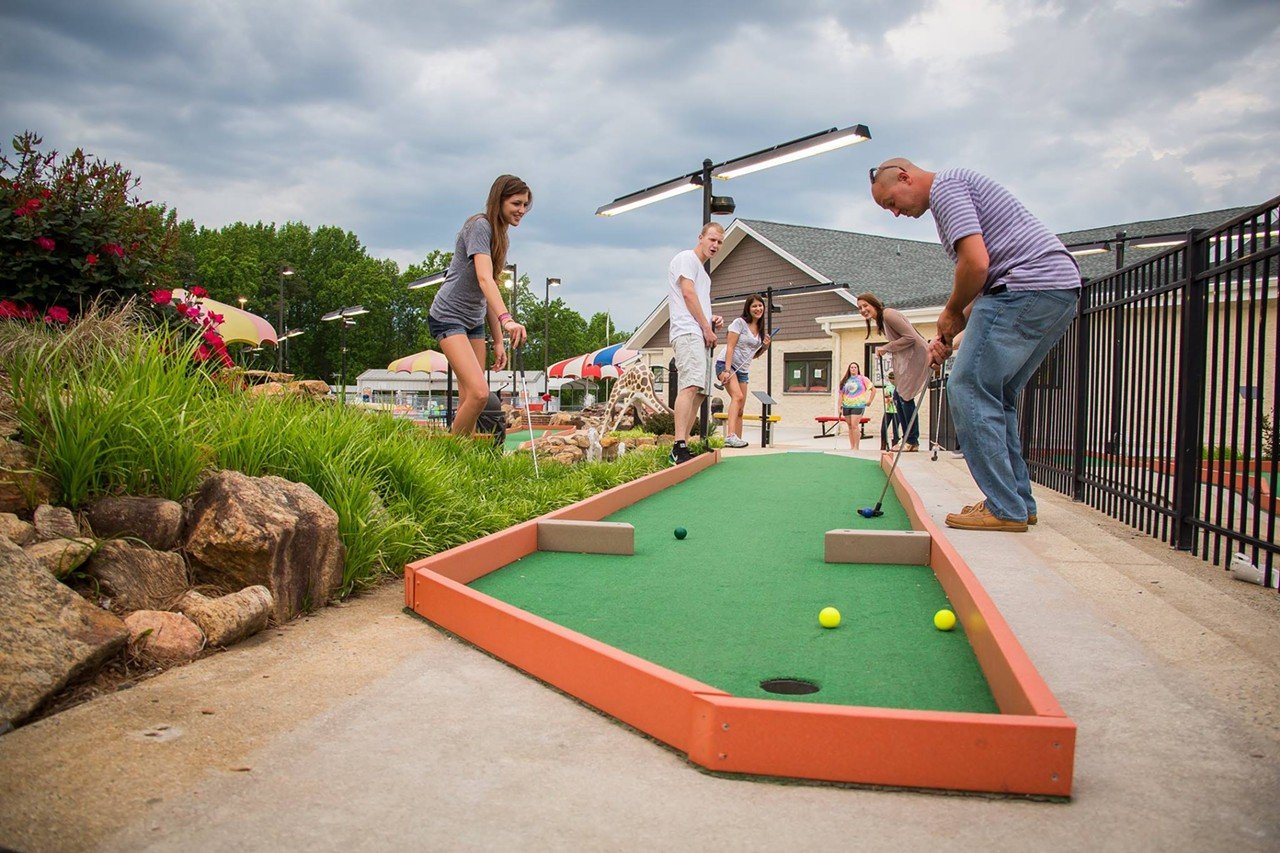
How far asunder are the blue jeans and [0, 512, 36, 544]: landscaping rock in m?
3.70

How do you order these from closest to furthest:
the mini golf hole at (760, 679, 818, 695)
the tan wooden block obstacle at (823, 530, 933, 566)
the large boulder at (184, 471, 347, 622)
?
the mini golf hole at (760, 679, 818, 695) → the large boulder at (184, 471, 347, 622) → the tan wooden block obstacle at (823, 530, 933, 566)

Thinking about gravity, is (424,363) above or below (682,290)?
above

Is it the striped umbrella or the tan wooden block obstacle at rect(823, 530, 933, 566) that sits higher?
the striped umbrella

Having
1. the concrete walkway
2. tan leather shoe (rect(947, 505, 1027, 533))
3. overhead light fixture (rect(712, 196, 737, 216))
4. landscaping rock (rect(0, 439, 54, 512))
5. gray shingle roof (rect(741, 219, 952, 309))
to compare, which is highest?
gray shingle roof (rect(741, 219, 952, 309))

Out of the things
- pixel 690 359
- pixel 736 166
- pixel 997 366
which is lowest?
pixel 997 366

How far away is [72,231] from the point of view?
4.64 m

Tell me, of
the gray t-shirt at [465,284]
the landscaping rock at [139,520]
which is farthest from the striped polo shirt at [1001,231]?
the landscaping rock at [139,520]

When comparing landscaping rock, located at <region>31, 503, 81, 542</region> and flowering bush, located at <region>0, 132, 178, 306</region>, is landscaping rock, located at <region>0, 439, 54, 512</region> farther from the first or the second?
flowering bush, located at <region>0, 132, 178, 306</region>

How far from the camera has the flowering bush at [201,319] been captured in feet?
15.5

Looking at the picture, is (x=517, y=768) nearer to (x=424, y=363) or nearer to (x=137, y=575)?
(x=137, y=575)

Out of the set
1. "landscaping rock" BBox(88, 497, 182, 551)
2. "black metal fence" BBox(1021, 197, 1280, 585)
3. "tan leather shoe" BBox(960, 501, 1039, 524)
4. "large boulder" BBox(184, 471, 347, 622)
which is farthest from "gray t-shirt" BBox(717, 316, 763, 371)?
"landscaping rock" BBox(88, 497, 182, 551)

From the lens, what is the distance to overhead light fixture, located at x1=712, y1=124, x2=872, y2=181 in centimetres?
904

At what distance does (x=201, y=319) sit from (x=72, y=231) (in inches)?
37.9

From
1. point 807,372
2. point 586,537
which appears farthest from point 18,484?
point 807,372
